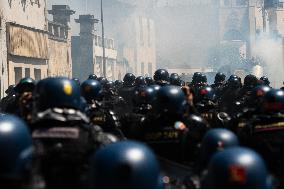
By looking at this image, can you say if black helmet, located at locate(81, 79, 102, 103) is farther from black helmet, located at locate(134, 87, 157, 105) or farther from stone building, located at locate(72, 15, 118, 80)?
stone building, located at locate(72, 15, 118, 80)

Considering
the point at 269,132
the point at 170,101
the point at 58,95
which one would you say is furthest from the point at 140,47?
the point at 58,95

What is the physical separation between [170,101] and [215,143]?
2.34 meters

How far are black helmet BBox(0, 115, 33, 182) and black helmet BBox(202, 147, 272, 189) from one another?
144 cm

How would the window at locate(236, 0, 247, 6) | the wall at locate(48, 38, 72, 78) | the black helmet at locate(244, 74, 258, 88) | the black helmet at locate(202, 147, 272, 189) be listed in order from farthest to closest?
the window at locate(236, 0, 247, 6) < the wall at locate(48, 38, 72, 78) < the black helmet at locate(244, 74, 258, 88) < the black helmet at locate(202, 147, 272, 189)

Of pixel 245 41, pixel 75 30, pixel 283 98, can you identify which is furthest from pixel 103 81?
pixel 245 41

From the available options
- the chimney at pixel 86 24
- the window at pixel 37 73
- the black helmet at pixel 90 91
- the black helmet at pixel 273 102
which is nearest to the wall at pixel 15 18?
the window at pixel 37 73

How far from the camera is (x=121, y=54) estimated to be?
228 ft

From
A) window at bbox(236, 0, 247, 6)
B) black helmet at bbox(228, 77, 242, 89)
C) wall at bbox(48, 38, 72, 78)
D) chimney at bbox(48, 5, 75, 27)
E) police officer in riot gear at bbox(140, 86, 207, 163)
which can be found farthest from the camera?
window at bbox(236, 0, 247, 6)

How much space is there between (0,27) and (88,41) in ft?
68.7

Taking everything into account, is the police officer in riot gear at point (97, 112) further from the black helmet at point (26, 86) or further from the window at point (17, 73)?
the window at point (17, 73)

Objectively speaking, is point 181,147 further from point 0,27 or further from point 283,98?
point 0,27

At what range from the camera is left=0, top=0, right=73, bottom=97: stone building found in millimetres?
33844

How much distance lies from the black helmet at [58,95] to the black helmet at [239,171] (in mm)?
2554

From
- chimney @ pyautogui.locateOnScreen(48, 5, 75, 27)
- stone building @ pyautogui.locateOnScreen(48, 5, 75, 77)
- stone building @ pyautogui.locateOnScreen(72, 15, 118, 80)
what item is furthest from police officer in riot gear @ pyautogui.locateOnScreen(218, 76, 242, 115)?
stone building @ pyautogui.locateOnScreen(72, 15, 118, 80)
